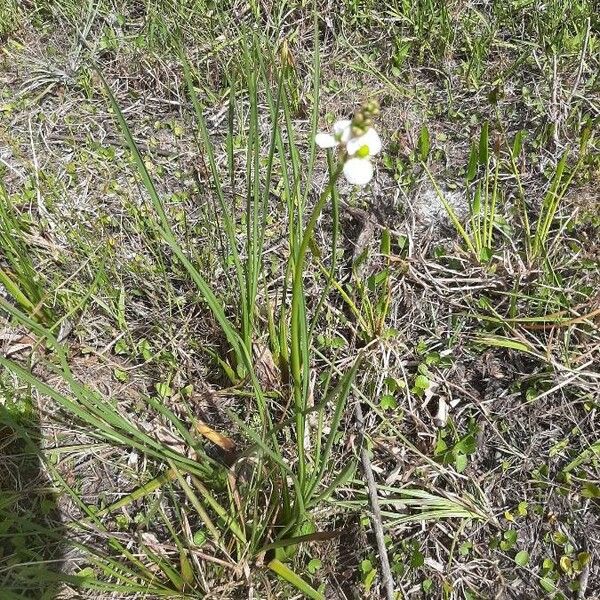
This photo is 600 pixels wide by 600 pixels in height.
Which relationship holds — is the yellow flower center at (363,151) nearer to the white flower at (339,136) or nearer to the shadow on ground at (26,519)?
the white flower at (339,136)

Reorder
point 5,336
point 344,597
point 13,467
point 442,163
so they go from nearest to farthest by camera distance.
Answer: point 344,597 → point 13,467 → point 5,336 → point 442,163

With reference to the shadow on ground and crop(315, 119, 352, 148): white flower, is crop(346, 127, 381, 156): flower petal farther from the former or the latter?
the shadow on ground

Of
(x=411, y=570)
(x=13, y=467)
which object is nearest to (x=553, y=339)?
(x=411, y=570)

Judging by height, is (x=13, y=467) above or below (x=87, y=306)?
below

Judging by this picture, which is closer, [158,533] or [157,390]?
[158,533]

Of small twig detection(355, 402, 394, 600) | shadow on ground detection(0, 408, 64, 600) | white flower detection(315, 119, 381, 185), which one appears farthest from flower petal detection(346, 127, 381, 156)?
shadow on ground detection(0, 408, 64, 600)

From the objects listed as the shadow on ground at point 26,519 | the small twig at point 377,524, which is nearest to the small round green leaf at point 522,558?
the small twig at point 377,524

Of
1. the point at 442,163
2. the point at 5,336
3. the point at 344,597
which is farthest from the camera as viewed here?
the point at 442,163

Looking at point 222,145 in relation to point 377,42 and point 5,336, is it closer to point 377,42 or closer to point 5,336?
point 377,42
